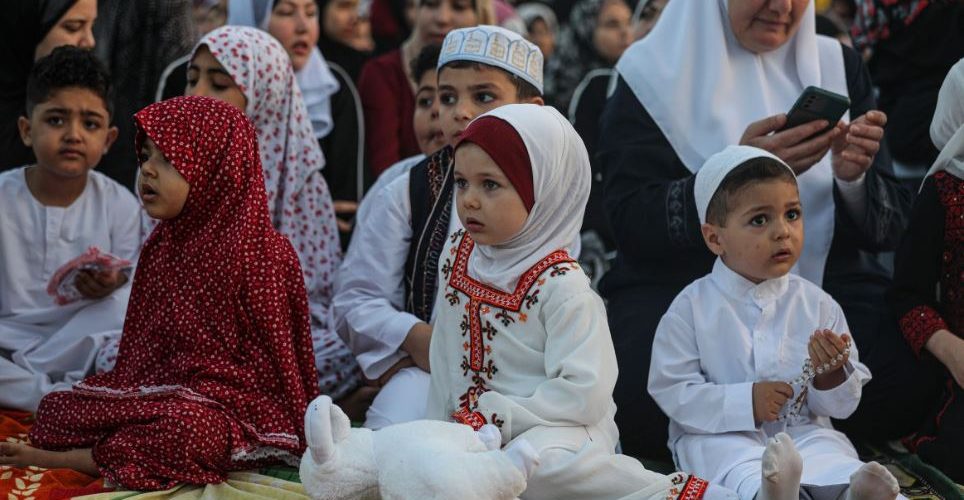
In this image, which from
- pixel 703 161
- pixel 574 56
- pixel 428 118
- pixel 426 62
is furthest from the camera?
pixel 574 56

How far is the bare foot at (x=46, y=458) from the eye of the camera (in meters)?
3.63

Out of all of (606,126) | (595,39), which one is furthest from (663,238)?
(595,39)

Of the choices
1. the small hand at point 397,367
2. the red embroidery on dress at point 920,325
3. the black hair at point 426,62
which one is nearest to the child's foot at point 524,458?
the small hand at point 397,367

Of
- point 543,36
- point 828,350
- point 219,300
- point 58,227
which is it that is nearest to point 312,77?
point 58,227

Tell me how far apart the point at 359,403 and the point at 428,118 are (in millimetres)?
1201

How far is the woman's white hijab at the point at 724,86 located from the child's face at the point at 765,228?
70 cm

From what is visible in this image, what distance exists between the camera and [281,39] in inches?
228

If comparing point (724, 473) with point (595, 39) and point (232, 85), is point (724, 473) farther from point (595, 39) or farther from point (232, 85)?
point (595, 39)

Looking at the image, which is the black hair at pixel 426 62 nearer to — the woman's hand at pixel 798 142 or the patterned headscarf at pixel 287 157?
the patterned headscarf at pixel 287 157

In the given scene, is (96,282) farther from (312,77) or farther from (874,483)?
(874,483)

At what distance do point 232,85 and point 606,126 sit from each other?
57.0 inches

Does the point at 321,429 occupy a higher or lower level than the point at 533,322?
lower

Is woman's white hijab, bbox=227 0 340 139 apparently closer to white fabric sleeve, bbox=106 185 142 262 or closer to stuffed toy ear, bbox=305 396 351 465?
white fabric sleeve, bbox=106 185 142 262

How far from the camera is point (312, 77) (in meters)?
5.84
